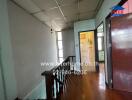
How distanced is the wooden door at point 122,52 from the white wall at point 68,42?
14.0ft

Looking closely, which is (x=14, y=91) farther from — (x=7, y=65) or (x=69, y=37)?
(x=69, y=37)

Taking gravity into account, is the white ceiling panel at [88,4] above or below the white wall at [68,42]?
above

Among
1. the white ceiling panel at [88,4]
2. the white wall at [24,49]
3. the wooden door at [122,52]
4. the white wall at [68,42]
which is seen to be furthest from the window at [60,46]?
the wooden door at [122,52]

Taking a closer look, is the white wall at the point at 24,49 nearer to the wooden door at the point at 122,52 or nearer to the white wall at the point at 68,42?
the wooden door at the point at 122,52

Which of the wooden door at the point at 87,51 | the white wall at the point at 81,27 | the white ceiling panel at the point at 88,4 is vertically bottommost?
the wooden door at the point at 87,51

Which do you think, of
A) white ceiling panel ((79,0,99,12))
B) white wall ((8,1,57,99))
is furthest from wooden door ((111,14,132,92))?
white wall ((8,1,57,99))

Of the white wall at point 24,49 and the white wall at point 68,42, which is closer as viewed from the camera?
the white wall at point 24,49

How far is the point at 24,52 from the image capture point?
313cm

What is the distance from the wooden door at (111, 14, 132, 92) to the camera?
8.63ft

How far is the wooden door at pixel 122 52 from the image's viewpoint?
2.63 m

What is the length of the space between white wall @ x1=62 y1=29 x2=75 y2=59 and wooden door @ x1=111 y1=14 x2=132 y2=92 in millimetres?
4257

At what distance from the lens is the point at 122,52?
9.07ft

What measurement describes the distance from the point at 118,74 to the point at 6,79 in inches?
107

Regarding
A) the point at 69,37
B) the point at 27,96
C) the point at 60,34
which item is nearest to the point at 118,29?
the point at 27,96
